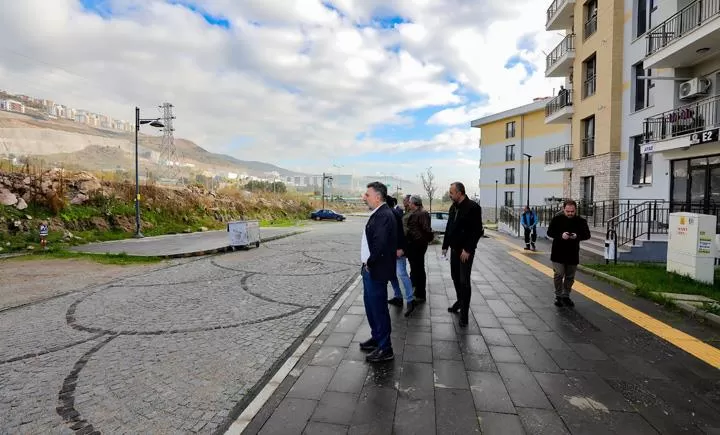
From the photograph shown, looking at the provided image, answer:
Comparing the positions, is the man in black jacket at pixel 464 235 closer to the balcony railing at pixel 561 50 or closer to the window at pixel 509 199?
the balcony railing at pixel 561 50

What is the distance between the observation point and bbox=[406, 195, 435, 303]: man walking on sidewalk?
6.52 m

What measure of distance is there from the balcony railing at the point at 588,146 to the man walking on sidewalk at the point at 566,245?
51.5 ft

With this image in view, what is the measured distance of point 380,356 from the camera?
13.5 feet

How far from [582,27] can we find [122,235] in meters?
26.7

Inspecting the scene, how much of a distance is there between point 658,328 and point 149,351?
6.76 m

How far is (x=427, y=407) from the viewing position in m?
3.16

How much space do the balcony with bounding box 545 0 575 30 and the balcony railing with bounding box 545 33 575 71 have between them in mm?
1852

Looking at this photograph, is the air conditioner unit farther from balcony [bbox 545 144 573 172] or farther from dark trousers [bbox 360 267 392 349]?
dark trousers [bbox 360 267 392 349]

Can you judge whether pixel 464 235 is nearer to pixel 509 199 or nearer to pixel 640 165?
pixel 640 165

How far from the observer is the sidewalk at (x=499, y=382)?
2920 millimetres

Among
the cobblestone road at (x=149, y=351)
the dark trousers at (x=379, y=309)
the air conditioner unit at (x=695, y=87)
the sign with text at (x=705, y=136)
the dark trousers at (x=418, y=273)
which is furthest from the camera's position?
the air conditioner unit at (x=695, y=87)

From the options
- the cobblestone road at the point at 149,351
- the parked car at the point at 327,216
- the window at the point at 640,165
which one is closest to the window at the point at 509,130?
the parked car at the point at 327,216

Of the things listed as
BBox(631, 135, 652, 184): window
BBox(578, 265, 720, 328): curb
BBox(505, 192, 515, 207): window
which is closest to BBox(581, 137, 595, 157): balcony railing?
BBox(631, 135, 652, 184): window

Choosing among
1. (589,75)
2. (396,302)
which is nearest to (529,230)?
(396,302)
